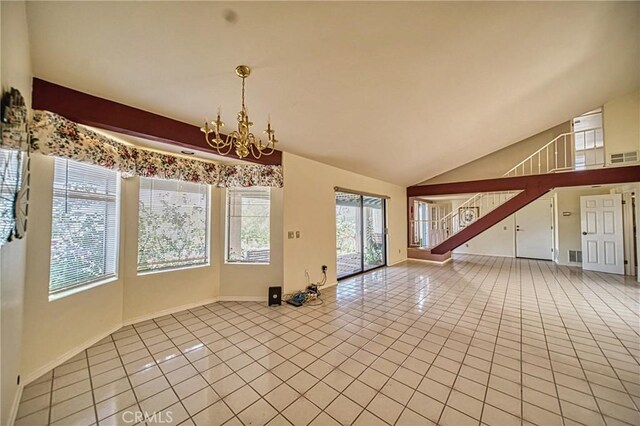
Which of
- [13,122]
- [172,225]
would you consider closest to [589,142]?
[172,225]

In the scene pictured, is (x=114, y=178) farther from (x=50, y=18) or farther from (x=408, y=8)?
(x=408, y=8)

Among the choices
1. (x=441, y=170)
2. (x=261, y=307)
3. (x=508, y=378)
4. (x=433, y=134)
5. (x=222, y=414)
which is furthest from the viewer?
(x=441, y=170)

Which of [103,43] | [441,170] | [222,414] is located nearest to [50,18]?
[103,43]

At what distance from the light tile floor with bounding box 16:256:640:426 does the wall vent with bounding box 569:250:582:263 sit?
138 inches

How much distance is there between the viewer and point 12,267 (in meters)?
1.59

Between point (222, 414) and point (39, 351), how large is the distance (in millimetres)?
1920

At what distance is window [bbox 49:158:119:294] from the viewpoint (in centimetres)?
233

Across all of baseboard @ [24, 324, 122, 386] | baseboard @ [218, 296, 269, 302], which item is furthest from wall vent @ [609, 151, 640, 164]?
baseboard @ [24, 324, 122, 386]

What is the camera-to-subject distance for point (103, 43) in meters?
1.75

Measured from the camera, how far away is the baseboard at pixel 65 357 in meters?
2.03

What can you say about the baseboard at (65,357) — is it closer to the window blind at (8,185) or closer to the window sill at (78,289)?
the window sill at (78,289)

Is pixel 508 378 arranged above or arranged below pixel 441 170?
below

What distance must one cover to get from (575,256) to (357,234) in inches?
251

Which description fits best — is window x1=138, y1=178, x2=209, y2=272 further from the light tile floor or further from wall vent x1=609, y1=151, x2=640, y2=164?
wall vent x1=609, y1=151, x2=640, y2=164
